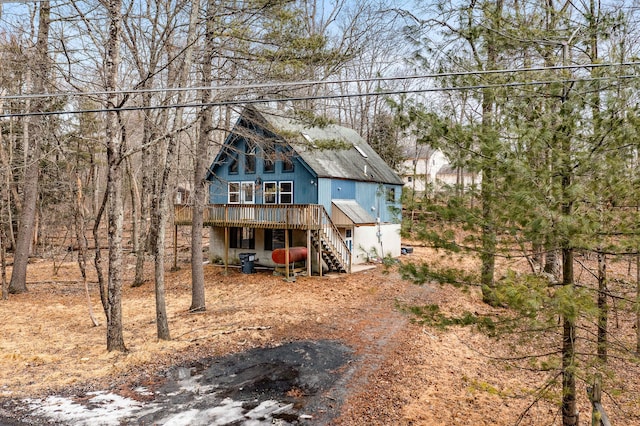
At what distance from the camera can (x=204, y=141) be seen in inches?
476

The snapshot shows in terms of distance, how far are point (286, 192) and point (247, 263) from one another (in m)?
3.66

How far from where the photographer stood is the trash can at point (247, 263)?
59.1 ft

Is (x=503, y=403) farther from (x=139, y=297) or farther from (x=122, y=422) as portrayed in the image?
(x=139, y=297)

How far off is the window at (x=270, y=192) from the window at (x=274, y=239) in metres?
1.42

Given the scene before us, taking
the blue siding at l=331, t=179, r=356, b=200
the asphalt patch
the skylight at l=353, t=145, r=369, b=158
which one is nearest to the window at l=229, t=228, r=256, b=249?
the blue siding at l=331, t=179, r=356, b=200

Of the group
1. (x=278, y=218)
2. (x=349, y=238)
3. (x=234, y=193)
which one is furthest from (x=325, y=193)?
(x=234, y=193)

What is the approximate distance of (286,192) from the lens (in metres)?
18.2

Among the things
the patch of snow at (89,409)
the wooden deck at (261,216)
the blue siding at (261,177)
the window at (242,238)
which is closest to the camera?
the patch of snow at (89,409)

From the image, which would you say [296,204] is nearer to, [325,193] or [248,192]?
[325,193]

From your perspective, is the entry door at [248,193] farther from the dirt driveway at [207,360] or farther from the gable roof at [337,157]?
the dirt driveway at [207,360]

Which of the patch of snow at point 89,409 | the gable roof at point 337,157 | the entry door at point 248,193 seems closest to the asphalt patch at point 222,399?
the patch of snow at point 89,409

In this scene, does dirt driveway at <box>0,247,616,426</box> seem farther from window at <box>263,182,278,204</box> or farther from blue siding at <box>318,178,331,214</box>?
window at <box>263,182,278,204</box>

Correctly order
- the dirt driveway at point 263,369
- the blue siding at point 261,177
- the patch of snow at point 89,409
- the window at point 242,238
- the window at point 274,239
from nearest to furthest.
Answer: the patch of snow at point 89,409 < the dirt driveway at point 263,369 < the blue siding at point 261,177 < the window at point 274,239 < the window at point 242,238

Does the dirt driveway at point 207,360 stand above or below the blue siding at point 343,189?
below
